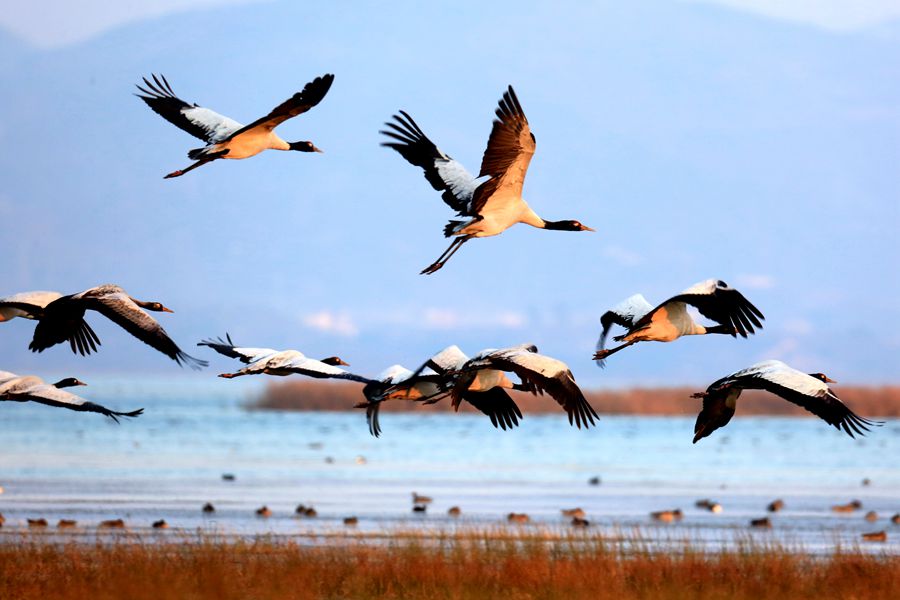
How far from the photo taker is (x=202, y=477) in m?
34.9

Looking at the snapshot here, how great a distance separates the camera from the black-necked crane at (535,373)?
10688 millimetres

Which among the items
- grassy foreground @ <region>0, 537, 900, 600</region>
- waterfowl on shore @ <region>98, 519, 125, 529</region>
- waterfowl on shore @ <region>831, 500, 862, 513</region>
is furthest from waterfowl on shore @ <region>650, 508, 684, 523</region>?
waterfowl on shore @ <region>98, 519, 125, 529</region>

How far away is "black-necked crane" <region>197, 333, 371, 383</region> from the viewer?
440 inches

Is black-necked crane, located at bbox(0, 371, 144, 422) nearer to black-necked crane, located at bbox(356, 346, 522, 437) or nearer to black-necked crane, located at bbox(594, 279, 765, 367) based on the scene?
black-necked crane, located at bbox(356, 346, 522, 437)

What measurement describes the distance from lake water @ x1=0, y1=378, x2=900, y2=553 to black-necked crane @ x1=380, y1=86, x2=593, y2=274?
6.05 meters

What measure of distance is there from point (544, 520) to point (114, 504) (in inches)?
322

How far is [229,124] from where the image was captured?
1379 cm

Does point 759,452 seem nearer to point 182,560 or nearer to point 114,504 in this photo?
point 114,504

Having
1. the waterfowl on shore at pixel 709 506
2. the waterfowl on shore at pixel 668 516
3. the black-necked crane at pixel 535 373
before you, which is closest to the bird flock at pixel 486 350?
the black-necked crane at pixel 535 373

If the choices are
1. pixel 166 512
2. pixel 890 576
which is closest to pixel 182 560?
pixel 890 576

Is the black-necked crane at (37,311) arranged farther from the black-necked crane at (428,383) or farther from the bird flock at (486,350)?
the black-necked crane at (428,383)

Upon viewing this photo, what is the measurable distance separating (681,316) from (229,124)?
485cm

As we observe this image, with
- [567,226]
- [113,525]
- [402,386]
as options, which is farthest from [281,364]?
[113,525]

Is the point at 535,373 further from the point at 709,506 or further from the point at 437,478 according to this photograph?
the point at 437,478
